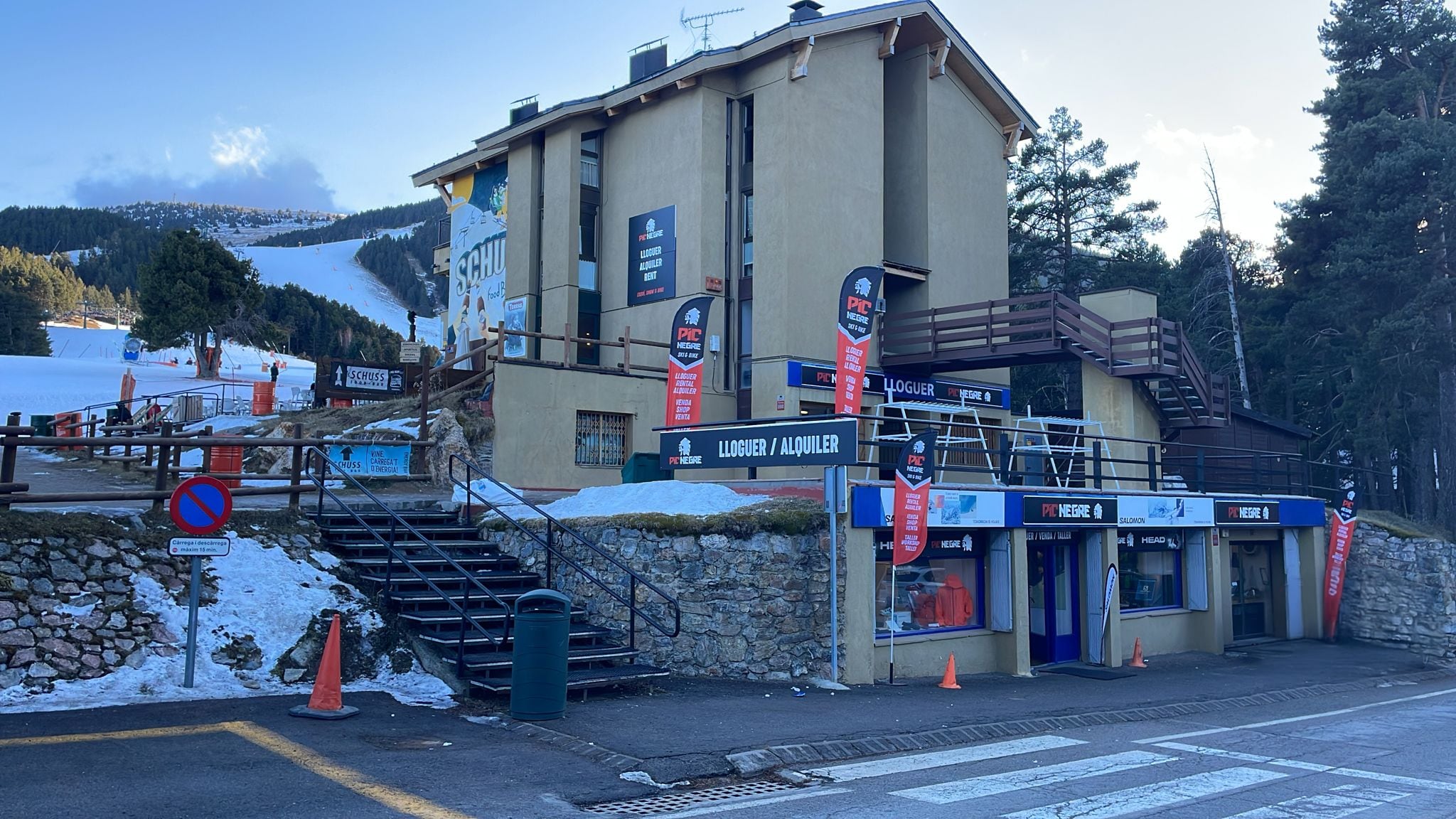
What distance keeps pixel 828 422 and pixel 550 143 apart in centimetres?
1840

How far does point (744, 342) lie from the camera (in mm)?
25859

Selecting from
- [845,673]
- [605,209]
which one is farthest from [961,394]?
[845,673]

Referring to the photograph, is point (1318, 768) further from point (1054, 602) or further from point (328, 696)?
point (328, 696)

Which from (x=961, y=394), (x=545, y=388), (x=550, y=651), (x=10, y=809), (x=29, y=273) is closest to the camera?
(x=10, y=809)

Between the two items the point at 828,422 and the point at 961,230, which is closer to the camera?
the point at 828,422

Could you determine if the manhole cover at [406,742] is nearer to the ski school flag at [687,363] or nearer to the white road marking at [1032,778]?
the white road marking at [1032,778]

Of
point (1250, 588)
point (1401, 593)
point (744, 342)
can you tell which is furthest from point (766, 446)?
point (1401, 593)

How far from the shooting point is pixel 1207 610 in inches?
805

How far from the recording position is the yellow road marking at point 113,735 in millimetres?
8477

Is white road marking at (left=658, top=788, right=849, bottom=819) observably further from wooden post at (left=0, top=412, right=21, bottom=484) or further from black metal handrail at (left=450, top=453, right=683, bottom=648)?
wooden post at (left=0, top=412, right=21, bottom=484)

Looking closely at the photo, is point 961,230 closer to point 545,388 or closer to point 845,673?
point 545,388

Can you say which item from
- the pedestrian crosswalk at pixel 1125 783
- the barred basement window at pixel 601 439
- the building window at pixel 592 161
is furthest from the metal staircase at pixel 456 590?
the building window at pixel 592 161

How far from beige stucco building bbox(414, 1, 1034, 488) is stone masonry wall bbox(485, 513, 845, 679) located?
26.8 ft

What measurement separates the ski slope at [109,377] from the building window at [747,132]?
2328 centimetres
